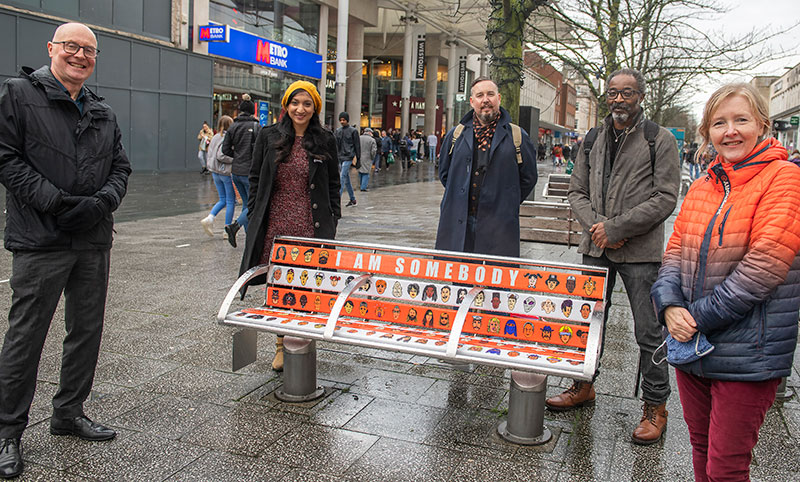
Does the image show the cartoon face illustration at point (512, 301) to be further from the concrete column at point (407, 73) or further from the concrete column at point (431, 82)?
the concrete column at point (431, 82)

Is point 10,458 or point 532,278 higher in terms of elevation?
point 532,278

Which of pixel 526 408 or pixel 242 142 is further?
pixel 242 142

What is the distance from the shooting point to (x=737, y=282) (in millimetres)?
2244

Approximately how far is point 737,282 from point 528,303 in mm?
1537

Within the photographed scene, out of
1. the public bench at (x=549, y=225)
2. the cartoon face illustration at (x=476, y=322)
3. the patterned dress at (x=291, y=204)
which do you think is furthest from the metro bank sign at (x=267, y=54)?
the cartoon face illustration at (x=476, y=322)

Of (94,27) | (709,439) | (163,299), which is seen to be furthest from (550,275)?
(94,27)

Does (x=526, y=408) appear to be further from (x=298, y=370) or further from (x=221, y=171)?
(x=221, y=171)

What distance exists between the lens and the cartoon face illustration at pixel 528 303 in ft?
12.1

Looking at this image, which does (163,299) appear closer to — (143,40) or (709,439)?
(709,439)

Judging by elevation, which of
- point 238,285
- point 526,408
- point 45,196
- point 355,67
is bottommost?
point 526,408

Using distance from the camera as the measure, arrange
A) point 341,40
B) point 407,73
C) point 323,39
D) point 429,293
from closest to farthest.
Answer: point 429,293 → point 341,40 → point 323,39 → point 407,73

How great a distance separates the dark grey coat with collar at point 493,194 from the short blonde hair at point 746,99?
6.36 feet

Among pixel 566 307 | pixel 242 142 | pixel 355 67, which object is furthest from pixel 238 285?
pixel 355 67

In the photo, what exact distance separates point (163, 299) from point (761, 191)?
17.1 ft
